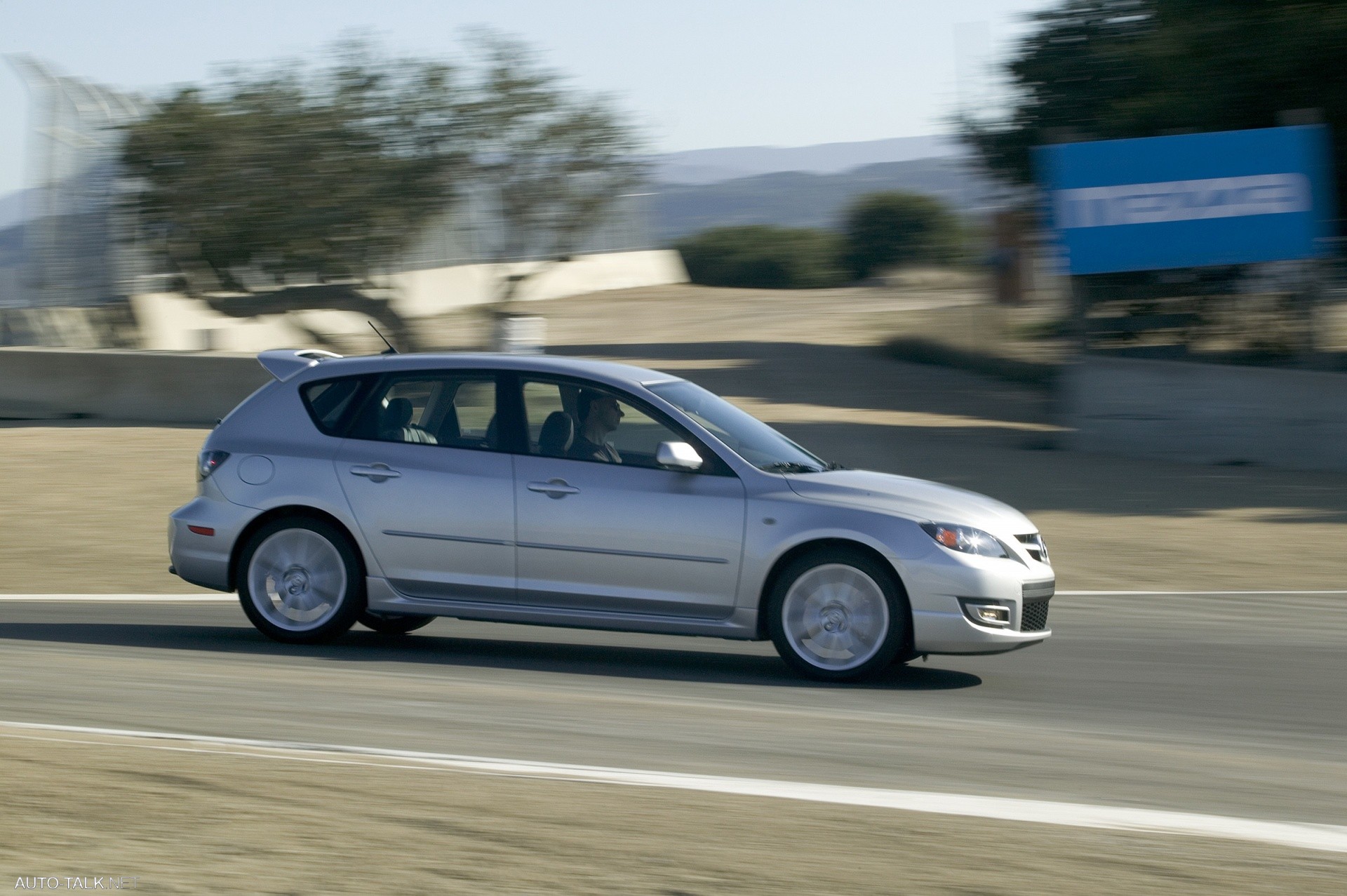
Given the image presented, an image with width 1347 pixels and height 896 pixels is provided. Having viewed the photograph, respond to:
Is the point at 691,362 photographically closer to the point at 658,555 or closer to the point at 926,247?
the point at 658,555

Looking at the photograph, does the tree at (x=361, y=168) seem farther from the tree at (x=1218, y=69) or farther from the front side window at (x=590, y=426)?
the front side window at (x=590, y=426)

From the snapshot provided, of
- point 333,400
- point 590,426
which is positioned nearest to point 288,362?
point 333,400

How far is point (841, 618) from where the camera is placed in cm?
778

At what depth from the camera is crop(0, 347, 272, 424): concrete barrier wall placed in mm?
20172

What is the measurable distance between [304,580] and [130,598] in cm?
282

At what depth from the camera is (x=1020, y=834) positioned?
16.6 ft

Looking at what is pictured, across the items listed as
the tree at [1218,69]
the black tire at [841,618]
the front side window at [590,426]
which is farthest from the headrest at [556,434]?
the tree at [1218,69]

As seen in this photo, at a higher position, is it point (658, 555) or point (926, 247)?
point (926, 247)

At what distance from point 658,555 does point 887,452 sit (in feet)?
33.2

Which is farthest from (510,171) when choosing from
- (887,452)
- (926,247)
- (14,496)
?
(926,247)

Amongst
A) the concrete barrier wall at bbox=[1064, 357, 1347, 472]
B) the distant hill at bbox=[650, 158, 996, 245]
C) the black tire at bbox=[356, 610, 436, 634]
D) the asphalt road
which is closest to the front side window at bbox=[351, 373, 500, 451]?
the asphalt road

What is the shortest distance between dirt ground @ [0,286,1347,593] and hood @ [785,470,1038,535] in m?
3.72

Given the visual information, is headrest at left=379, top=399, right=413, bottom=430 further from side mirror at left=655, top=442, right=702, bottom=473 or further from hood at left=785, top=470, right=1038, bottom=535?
hood at left=785, top=470, right=1038, bottom=535

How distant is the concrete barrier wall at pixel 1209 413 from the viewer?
17.3 m
